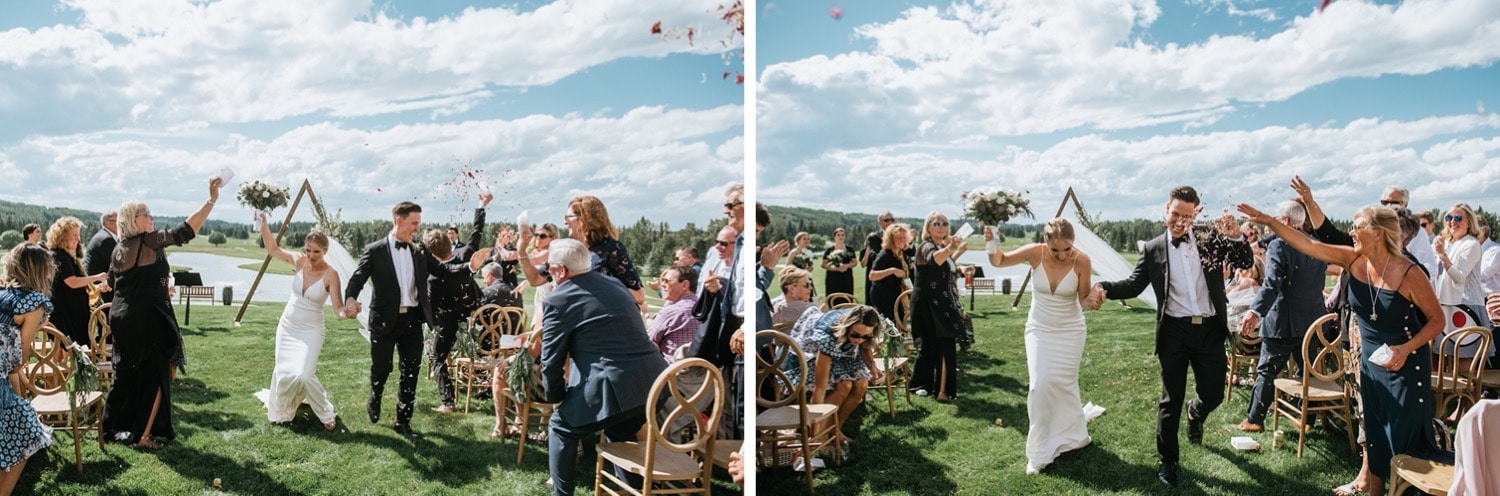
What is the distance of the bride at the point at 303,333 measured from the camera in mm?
3725

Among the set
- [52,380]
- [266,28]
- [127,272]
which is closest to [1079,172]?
[266,28]

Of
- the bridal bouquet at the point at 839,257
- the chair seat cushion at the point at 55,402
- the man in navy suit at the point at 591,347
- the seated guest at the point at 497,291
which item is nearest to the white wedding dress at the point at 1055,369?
the bridal bouquet at the point at 839,257

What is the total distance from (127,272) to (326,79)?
1.17m

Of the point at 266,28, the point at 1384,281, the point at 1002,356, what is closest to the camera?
the point at 1384,281

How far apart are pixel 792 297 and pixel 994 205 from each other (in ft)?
3.83

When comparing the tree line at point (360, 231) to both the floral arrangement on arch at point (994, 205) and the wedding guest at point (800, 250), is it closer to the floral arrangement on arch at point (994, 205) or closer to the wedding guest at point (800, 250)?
the wedding guest at point (800, 250)

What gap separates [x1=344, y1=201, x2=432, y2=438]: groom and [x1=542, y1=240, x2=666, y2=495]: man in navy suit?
1.16 metres

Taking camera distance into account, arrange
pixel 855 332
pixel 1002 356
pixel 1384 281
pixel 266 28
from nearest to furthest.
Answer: pixel 1384 281 → pixel 266 28 → pixel 855 332 → pixel 1002 356

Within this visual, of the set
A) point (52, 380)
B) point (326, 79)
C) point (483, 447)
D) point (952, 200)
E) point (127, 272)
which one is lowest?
point (483, 447)

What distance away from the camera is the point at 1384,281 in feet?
9.93

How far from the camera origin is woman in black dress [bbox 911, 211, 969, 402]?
15.4ft

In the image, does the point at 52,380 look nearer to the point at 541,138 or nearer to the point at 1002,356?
the point at 541,138

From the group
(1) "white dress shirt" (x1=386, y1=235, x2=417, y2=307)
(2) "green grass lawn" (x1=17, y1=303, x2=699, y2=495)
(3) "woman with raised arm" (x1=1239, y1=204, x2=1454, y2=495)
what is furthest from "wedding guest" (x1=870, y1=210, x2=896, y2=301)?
(1) "white dress shirt" (x1=386, y1=235, x2=417, y2=307)

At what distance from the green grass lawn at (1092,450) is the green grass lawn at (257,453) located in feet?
2.36
